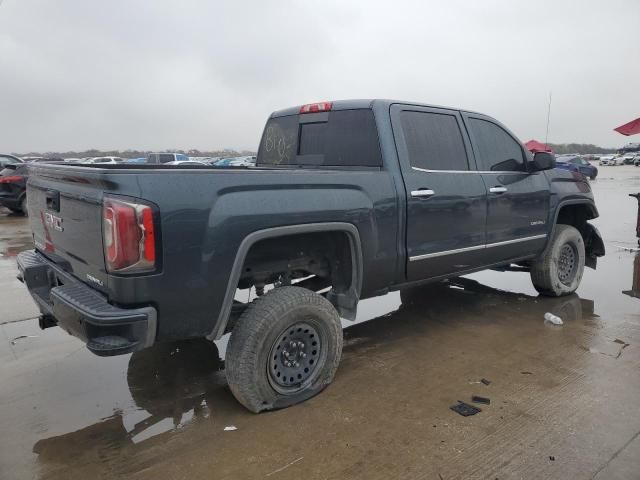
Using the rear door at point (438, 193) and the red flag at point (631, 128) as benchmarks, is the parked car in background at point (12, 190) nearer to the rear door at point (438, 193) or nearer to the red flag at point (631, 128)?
the rear door at point (438, 193)

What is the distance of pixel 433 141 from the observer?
4055 mm

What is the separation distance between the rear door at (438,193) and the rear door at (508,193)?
6.9 inches

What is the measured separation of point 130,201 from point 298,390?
5.39 feet

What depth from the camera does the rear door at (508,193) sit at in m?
4.45

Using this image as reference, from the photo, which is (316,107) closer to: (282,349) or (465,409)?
(282,349)

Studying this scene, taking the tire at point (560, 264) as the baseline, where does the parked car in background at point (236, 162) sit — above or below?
above

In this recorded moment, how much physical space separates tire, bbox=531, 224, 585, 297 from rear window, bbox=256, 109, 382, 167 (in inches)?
109

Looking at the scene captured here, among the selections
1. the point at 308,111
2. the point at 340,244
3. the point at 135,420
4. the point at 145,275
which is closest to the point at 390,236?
the point at 340,244

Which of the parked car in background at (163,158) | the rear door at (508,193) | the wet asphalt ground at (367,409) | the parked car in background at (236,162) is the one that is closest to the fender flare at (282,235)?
the wet asphalt ground at (367,409)

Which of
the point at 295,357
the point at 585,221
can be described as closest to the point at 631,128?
the point at 585,221

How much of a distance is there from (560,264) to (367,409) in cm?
360

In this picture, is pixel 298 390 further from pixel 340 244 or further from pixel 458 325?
pixel 458 325

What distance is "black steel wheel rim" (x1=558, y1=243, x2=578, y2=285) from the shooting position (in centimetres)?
557

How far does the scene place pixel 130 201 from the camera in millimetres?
2400
